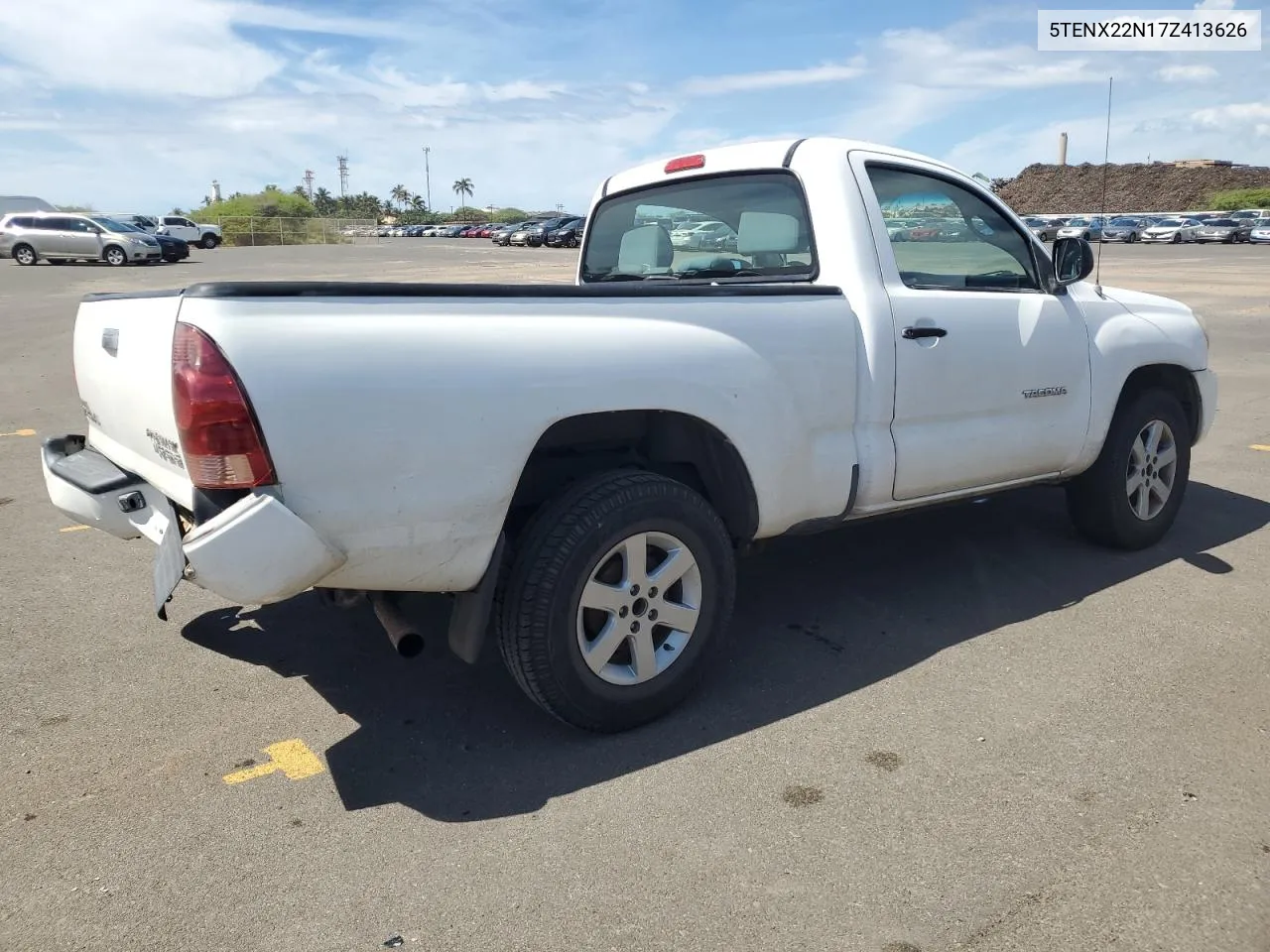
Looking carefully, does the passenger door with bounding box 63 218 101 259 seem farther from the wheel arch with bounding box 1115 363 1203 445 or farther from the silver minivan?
the wheel arch with bounding box 1115 363 1203 445

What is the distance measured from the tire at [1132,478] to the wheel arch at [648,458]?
2.15m

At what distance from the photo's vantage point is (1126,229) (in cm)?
5125

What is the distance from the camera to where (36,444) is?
7.48 m

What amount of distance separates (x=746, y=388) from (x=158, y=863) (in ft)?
7.11

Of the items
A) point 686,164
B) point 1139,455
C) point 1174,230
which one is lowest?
point 1139,455

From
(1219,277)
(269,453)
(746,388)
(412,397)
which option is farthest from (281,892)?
(1219,277)

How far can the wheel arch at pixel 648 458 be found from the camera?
131 inches

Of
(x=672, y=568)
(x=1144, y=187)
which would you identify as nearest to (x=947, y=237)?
(x=672, y=568)

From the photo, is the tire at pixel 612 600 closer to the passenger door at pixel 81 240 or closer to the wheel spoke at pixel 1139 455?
the wheel spoke at pixel 1139 455

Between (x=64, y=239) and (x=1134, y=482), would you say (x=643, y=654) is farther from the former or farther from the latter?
(x=64, y=239)

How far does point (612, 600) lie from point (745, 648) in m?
0.98

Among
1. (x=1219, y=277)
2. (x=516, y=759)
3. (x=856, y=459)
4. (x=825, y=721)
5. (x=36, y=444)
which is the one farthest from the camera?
(x=1219, y=277)

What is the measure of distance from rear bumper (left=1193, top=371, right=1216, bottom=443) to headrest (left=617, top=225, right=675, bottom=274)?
2.74m

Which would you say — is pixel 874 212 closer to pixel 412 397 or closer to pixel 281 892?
pixel 412 397
